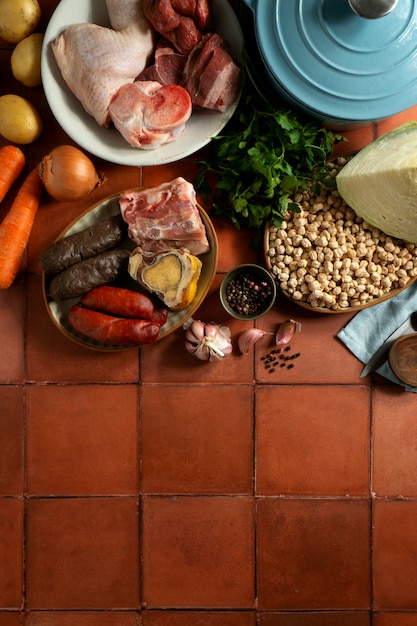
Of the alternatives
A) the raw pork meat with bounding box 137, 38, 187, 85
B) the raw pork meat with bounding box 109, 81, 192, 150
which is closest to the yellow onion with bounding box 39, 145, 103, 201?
the raw pork meat with bounding box 109, 81, 192, 150

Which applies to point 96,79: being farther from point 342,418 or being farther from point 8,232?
point 342,418

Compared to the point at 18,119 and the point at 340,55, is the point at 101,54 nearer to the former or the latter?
the point at 18,119

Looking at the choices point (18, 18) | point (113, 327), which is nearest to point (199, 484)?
point (113, 327)

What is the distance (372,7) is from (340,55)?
0.53ft

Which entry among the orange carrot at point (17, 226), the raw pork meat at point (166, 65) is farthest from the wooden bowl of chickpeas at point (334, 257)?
the orange carrot at point (17, 226)

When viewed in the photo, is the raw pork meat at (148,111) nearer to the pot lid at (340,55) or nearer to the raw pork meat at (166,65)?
the raw pork meat at (166,65)

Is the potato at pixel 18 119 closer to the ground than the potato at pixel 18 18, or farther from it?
closer to the ground

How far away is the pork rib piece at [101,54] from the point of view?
1800mm

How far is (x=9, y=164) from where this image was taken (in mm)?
1981

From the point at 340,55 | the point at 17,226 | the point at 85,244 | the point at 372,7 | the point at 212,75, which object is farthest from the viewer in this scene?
the point at 17,226

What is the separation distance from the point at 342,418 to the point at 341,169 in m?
0.86

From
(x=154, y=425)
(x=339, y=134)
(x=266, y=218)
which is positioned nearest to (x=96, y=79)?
(x=266, y=218)

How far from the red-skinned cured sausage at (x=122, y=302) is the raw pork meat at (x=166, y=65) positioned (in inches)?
26.7

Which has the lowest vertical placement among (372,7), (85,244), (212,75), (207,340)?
(207,340)
